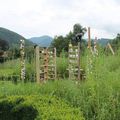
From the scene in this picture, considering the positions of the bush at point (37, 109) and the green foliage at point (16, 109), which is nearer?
the bush at point (37, 109)

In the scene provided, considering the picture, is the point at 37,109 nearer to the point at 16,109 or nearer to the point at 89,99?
the point at 16,109

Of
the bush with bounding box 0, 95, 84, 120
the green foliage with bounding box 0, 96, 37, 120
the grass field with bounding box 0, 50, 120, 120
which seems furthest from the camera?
the green foliage with bounding box 0, 96, 37, 120

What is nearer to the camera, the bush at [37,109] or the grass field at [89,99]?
the bush at [37,109]

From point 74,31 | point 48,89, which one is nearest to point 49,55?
point 74,31

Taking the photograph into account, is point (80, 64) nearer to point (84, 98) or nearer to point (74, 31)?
point (84, 98)

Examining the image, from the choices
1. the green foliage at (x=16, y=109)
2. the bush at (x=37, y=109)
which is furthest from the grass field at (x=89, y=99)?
the green foliage at (x=16, y=109)

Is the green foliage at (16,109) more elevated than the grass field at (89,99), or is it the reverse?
the grass field at (89,99)

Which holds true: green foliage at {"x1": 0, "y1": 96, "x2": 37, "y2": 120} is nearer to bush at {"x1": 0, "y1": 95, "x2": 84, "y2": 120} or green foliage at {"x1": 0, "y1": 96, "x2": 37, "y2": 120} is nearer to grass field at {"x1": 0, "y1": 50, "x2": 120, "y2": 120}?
bush at {"x1": 0, "y1": 95, "x2": 84, "y2": 120}

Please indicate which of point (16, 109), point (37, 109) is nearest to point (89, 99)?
point (37, 109)

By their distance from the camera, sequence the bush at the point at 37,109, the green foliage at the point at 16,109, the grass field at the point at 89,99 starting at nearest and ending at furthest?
1. the bush at the point at 37,109
2. the grass field at the point at 89,99
3. the green foliage at the point at 16,109

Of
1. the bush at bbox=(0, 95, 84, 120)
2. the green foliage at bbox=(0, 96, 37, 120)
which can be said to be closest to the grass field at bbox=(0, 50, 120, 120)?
the bush at bbox=(0, 95, 84, 120)

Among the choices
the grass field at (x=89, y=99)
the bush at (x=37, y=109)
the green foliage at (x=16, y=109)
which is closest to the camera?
the bush at (x=37, y=109)

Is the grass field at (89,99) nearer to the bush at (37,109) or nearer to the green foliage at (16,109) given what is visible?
the bush at (37,109)

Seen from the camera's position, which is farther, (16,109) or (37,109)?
(16,109)
